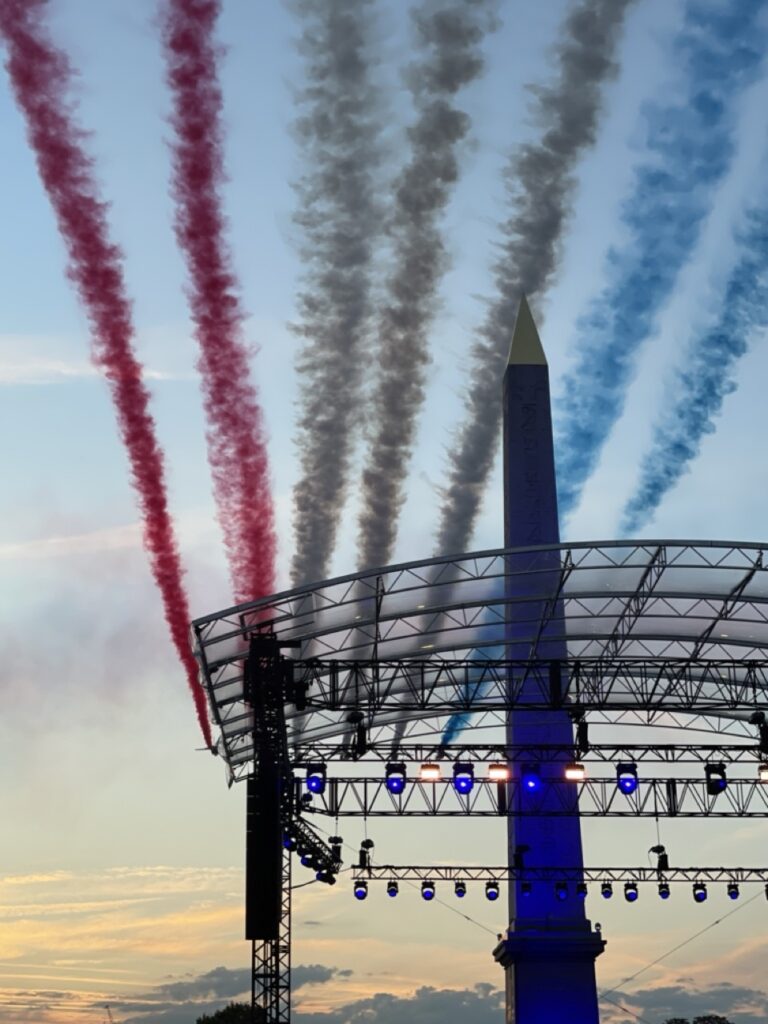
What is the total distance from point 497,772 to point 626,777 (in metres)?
2.86

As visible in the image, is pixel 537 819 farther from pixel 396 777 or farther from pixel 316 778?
pixel 316 778

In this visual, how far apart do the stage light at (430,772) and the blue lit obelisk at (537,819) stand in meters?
2.53

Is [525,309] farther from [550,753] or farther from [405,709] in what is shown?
[405,709]

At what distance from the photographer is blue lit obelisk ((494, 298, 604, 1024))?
3706 cm

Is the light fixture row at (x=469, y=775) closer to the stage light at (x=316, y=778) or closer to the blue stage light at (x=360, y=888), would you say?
the stage light at (x=316, y=778)

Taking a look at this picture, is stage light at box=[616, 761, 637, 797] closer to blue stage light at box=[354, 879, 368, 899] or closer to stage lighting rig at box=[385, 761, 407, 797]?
stage lighting rig at box=[385, 761, 407, 797]

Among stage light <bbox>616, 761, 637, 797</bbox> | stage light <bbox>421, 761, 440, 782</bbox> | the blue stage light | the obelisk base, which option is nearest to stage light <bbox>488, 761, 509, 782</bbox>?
stage light <bbox>421, 761, 440, 782</bbox>

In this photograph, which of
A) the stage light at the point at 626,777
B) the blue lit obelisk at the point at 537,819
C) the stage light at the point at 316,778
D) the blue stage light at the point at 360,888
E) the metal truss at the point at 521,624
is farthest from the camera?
the blue lit obelisk at the point at 537,819

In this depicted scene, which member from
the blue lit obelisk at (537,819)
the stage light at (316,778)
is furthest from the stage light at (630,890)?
the stage light at (316,778)

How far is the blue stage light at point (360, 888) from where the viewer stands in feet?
117

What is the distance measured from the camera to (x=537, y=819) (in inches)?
Result: 1512

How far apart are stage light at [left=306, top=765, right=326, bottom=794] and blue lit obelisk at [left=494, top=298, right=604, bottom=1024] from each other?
4.82 meters

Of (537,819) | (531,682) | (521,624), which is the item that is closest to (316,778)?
(521,624)

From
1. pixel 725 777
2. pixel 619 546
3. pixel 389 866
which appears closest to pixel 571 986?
Answer: pixel 389 866
